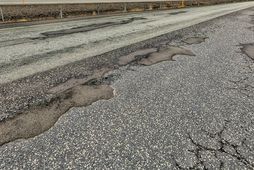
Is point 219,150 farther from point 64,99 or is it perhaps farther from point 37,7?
point 37,7

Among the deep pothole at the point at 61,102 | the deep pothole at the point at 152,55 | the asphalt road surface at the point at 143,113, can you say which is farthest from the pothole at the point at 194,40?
the deep pothole at the point at 61,102

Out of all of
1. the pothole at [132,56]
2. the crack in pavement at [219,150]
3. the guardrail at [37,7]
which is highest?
the guardrail at [37,7]

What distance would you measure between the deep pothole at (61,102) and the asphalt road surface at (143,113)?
1.1 inches

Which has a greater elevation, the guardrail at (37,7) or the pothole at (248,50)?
the guardrail at (37,7)

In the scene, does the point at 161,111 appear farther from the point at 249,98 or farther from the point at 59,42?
the point at 59,42

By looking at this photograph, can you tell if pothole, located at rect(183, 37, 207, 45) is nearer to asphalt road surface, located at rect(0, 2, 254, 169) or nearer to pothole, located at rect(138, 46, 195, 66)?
pothole, located at rect(138, 46, 195, 66)

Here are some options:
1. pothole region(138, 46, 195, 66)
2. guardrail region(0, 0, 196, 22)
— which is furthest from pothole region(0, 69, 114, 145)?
guardrail region(0, 0, 196, 22)

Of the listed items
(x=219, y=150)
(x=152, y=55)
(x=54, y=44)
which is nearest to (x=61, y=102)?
(x=219, y=150)

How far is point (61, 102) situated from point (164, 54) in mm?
3404

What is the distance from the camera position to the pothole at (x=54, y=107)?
2.81 meters

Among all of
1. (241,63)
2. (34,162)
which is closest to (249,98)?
(241,63)

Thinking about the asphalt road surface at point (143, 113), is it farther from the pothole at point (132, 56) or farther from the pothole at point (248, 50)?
the pothole at point (248, 50)

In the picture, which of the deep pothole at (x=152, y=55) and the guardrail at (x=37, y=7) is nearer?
the deep pothole at (x=152, y=55)

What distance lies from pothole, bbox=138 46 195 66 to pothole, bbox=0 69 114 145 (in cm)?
142
